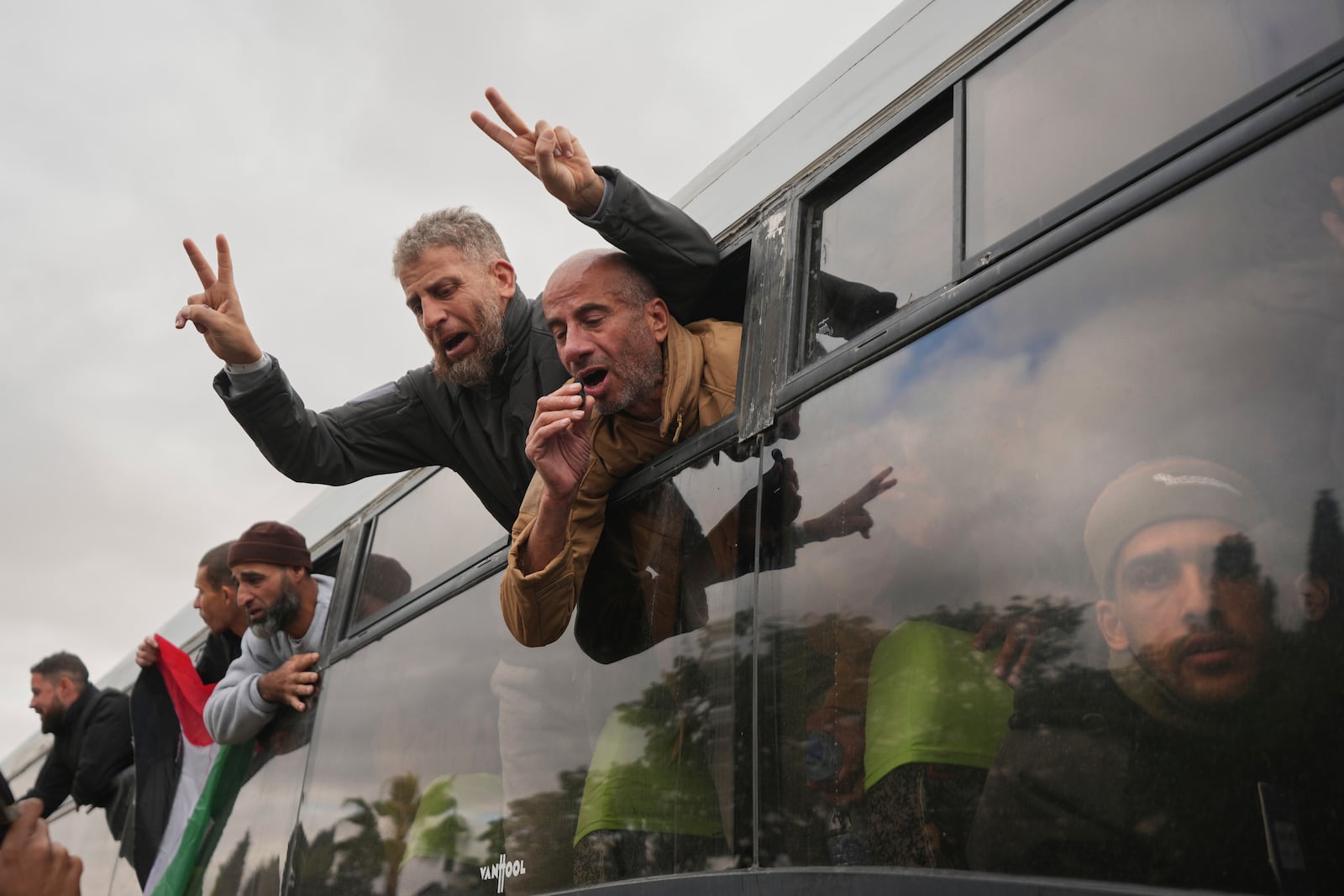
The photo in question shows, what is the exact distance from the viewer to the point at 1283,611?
1.37 meters

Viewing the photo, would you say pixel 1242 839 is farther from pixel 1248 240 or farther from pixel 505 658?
pixel 505 658

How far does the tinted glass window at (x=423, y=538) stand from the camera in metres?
3.54

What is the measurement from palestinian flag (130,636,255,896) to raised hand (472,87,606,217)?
7.90 ft

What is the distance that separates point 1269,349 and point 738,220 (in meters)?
1.54

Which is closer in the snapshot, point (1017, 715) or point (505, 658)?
point (1017, 715)

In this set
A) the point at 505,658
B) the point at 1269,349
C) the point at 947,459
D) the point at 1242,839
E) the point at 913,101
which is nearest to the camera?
the point at 1242,839

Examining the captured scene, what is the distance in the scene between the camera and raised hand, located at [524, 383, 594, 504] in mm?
2588

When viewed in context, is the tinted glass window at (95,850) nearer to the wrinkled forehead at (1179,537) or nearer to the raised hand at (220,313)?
the raised hand at (220,313)

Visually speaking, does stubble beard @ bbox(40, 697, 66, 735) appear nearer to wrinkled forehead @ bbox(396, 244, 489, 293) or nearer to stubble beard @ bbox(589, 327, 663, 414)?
wrinkled forehead @ bbox(396, 244, 489, 293)

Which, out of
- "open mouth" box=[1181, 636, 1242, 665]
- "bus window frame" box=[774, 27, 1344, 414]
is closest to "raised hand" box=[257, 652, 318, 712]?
"bus window frame" box=[774, 27, 1344, 414]

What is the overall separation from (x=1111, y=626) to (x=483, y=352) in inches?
80.4

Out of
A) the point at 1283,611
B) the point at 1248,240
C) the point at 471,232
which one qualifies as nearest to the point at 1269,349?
the point at 1248,240

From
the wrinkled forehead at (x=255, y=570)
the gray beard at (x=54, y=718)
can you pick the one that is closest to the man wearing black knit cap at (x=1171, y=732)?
the wrinkled forehead at (x=255, y=570)

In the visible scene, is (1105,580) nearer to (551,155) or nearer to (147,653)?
(551,155)
